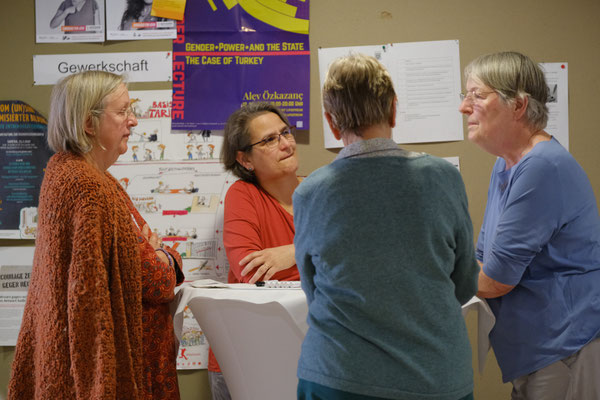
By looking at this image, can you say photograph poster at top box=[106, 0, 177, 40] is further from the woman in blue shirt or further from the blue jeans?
the blue jeans

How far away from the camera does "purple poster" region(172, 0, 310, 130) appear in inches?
95.5

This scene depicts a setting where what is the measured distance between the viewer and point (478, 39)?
94.9 inches

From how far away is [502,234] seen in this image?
4.90 ft

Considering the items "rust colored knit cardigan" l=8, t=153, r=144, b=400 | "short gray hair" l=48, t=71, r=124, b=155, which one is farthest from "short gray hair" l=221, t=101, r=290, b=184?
"rust colored knit cardigan" l=8, t=153, r=144, b=400

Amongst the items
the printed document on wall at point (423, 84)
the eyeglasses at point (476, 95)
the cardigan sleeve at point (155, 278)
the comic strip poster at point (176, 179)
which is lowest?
the cardigan sleeve at point (155, 278)

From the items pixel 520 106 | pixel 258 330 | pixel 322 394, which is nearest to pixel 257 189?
pixel 258 330

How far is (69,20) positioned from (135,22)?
0.32 m

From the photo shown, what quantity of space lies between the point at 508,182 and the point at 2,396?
2.50 m

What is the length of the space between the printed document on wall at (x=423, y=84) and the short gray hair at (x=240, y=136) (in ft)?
1.31

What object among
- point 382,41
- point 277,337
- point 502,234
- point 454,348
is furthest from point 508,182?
point 382,41

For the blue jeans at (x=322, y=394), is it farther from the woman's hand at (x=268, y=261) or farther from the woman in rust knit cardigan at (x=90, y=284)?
the woman's hand at (x=268, y=261)

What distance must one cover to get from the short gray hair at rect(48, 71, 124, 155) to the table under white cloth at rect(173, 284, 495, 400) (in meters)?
0.57

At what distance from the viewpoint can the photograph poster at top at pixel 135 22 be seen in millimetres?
2447

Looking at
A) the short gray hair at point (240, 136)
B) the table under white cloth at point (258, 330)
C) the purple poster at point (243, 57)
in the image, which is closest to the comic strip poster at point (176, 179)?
the purple poster at point (243, 57)
